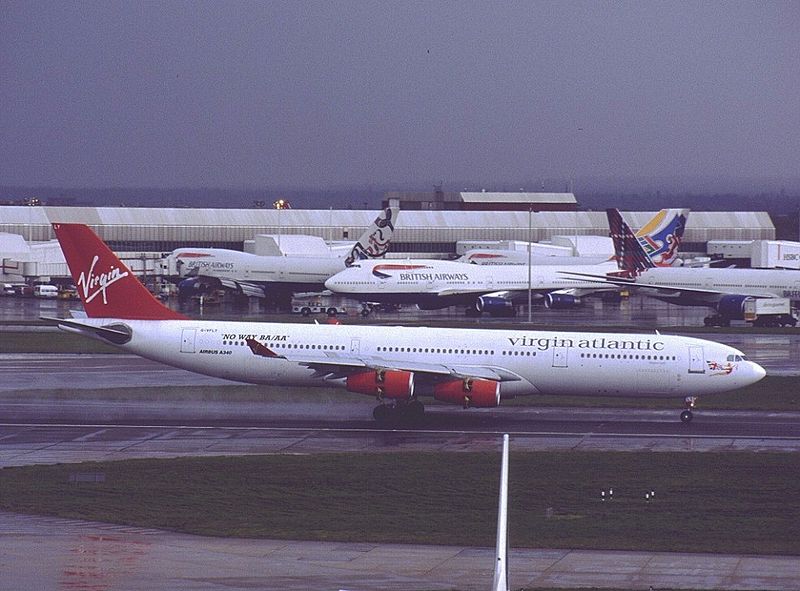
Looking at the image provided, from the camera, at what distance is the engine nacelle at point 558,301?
10650 cm

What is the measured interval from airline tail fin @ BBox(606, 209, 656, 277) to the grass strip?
2545 inches

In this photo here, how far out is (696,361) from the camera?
157 feet

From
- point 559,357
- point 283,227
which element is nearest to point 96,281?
point 559,357

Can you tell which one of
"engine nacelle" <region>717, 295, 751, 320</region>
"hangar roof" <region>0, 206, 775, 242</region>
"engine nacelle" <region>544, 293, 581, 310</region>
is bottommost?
"engine nacelle" <region>544, 293, 581, 310</region>

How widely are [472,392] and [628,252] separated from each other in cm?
6210

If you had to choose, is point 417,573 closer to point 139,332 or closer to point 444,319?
point 139,332

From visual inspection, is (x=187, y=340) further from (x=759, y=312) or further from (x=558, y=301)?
(x=558, y=301)

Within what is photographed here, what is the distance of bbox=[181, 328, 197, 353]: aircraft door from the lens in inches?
1933

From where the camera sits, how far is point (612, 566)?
26828 millimetres

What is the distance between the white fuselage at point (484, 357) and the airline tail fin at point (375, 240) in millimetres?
67363

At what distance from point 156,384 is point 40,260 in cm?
7419

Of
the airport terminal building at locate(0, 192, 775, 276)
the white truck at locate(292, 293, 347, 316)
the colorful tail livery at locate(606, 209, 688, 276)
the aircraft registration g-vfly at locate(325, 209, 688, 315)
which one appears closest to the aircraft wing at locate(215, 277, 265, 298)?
the white truck at locate(292, 293, 347, 316)

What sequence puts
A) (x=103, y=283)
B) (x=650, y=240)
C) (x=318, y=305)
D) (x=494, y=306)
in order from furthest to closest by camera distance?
(x=650, y=240), (x=318, y=305), (x=494, y=306), (x=103, y=283)

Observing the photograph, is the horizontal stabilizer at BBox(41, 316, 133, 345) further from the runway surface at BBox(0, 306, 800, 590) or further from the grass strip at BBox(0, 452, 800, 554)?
the grass strip at BBox(0, 452, 800, 554)
